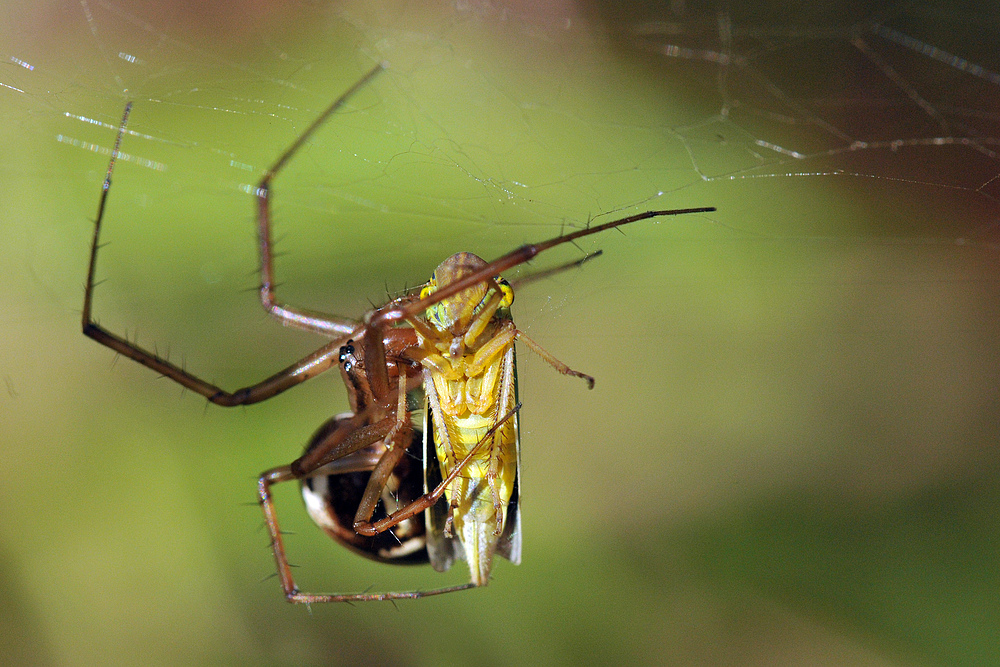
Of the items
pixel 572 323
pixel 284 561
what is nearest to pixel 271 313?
pixel 284 561

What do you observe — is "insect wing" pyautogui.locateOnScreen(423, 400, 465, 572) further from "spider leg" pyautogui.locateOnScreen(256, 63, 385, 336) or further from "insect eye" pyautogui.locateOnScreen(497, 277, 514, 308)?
"spider leg" pyautogui.locateOnScreen(256, 63, 385, 336)

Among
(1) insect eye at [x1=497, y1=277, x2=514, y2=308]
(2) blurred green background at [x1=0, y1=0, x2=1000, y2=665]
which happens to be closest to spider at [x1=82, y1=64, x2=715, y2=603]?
(1) insect eye at [x1=497, y1=277, x2=514, y2=308]

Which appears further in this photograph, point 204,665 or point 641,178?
point 204,665

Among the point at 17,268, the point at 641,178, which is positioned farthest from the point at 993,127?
the point at 17,268

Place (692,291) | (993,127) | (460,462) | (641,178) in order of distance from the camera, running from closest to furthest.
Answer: (460,462), (641,178), (993,127), (692,291)

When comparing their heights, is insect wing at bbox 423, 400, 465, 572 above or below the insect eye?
below

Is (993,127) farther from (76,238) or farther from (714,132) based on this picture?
(76,238)

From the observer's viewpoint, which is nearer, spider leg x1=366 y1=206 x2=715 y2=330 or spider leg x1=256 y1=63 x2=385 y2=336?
spider leg x1=366 y1=206 x2=715 y2=330
